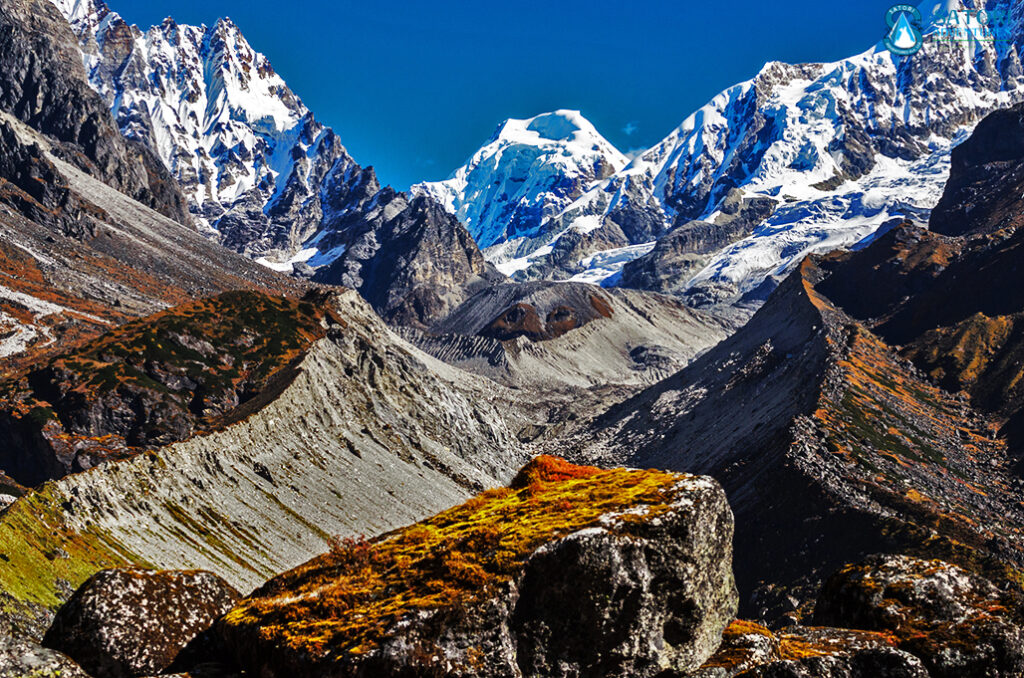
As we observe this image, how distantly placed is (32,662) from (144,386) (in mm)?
87769

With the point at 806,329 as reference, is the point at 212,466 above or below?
below

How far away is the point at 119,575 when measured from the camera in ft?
54.1

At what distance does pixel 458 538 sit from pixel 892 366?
12226 centimetres

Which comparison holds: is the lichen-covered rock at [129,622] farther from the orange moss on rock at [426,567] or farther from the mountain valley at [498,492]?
the orange moss on rock at [426,567]

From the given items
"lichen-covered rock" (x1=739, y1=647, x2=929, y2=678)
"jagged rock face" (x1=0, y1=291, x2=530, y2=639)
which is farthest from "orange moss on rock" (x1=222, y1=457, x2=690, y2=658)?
"jagged rock face" (x1=0, y1=291, x2=530, y2=639)

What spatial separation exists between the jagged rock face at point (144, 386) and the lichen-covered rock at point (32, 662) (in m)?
61.9

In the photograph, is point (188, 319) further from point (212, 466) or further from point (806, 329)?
point (806, 329)

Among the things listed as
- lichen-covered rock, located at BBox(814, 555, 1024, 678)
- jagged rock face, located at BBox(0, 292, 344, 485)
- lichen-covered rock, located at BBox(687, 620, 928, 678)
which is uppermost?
lichen-covered rock, located at BBox(814, 555, 1024, 678)

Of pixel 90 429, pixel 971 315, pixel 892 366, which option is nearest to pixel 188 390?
pixel 90 429

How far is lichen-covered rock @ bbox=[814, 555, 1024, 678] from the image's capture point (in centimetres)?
1431

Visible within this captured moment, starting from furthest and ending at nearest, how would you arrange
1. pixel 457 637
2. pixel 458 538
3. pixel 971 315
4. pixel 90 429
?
pixel 971 315
pixel 90 429
pixel 458 538
pixel 457 637

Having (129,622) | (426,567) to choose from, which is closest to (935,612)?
(426,567)

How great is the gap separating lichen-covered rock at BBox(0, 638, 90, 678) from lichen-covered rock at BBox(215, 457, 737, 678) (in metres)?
2.61

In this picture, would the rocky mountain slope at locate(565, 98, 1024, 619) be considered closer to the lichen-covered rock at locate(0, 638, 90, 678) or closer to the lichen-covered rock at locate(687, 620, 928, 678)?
A: the lichen-covered rock at locate(687, 620, 928, 678)
